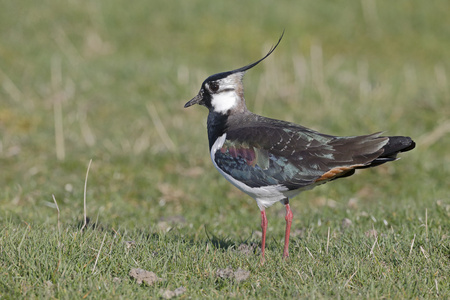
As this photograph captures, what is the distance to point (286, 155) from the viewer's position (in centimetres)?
592

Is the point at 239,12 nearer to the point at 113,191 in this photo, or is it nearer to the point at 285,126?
the point at 113,191

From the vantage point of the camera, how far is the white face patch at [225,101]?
687 cm

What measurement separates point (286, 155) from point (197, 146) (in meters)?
5.80

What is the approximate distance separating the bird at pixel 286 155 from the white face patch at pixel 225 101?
337 mm

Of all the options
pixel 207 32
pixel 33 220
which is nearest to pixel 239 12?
pixel 207 32

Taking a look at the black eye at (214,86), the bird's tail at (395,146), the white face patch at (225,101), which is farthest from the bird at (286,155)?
the black eye at (214,86)

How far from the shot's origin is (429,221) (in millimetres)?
7105

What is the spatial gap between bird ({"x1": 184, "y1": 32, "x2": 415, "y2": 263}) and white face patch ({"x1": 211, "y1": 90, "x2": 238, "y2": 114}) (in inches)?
13.2

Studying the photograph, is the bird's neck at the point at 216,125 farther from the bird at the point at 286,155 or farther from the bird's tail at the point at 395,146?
the bird's tail at the point at 395,146

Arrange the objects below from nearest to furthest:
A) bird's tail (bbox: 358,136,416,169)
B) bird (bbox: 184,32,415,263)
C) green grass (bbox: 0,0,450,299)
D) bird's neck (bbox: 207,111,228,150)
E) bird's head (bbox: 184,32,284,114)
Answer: green grass (bbox: 0,0,450,299)
bird's tail (bbox: 358,136,416,169)
bird (bbox: 184,32,415,263)
bird's neck (bbox: 207,111,228,150)
bird's head (bbox: 184,32,284,114)

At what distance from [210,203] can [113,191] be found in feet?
5.61

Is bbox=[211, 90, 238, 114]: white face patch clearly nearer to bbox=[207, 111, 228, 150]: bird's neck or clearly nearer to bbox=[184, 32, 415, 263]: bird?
bbox=[207, 111, 228, 150]: bird's neck

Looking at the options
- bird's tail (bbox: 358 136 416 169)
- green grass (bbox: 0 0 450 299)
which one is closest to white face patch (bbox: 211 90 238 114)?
green grass (bbox: 0 0 450 299)

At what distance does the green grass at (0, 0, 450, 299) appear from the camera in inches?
203
